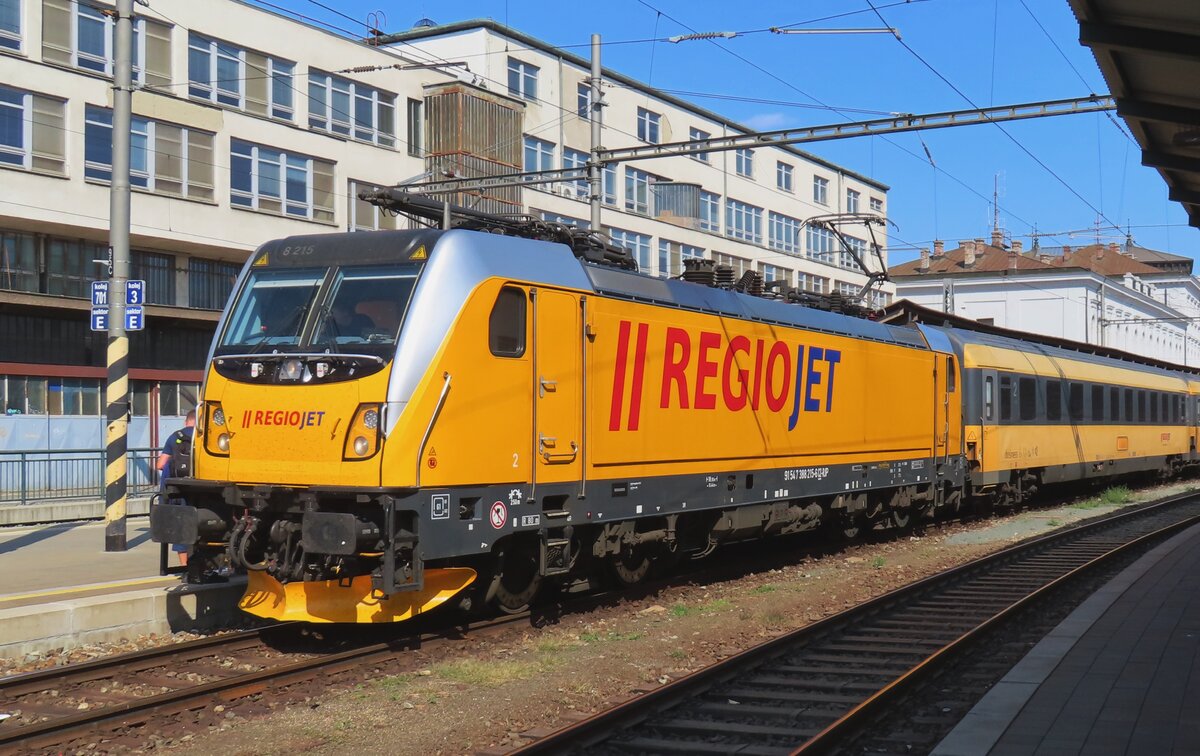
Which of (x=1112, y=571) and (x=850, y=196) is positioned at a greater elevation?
(x=850, y=196)

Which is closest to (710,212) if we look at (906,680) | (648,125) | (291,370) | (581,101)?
(648,125)

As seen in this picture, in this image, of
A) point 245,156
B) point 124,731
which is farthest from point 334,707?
point 245,156

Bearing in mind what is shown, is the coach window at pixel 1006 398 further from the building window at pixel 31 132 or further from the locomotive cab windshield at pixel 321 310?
the building window at pixel 31 132

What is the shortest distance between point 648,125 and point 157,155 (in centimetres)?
2334

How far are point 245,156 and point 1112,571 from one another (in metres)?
24.3

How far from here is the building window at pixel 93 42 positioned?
88.9ft

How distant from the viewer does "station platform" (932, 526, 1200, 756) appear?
21.4 feet

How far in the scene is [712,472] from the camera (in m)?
13.2

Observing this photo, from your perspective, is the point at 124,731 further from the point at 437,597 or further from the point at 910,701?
the point at 910,701

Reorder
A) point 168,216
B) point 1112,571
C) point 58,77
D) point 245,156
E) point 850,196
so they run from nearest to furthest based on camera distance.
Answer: point 1112,571 < point 58,77 < point 168,216 < point 245,156 < point 850,196

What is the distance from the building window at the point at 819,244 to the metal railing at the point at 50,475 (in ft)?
142

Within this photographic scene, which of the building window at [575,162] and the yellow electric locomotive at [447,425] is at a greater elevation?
the building window at [575,162]

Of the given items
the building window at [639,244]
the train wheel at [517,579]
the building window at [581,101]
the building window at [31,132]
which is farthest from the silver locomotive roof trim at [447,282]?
the building window at [639,244]

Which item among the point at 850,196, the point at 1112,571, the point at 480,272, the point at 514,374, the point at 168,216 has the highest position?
the point at 850,196
